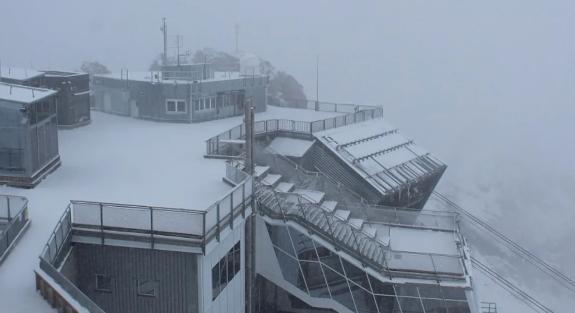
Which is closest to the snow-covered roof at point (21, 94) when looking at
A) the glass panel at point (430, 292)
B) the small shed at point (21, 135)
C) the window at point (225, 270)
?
the small shed at point (21, 135)

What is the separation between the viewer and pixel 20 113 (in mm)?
16531

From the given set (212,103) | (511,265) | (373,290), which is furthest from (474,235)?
(373,290)

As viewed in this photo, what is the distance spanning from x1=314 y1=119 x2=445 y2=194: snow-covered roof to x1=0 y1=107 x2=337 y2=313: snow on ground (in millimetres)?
5167

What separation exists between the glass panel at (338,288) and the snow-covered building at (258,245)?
40 millimetres

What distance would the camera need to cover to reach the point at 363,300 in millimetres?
18641

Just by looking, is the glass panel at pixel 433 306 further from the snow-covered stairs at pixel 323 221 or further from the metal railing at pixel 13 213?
the metal railing at pixel 13 213

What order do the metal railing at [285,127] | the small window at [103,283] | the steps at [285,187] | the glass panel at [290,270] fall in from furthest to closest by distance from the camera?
the metal railing at [285,127]
the steps at [285,187]
the glass panel at [290,270]
the small window at [103,283]

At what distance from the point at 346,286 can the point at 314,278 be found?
0.93m

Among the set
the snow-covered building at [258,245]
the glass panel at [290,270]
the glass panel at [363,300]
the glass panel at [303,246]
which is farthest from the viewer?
the glass panel at [303,246]

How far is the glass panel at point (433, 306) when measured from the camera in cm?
1823

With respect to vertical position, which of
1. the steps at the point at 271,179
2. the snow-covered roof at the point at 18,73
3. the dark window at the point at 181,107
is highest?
the snow-covered roof at the point at 18,73

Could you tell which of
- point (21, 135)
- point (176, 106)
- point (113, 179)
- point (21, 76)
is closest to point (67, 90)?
point (21, 76)

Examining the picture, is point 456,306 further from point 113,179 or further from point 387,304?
point 113,179

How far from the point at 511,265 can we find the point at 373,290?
119ft
